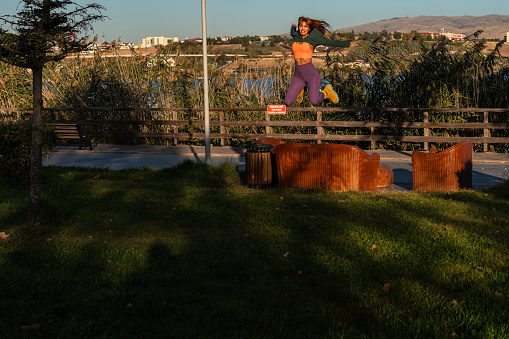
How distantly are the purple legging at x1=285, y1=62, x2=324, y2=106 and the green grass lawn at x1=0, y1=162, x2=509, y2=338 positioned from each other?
2117 millimetres

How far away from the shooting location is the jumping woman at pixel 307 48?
1042cm

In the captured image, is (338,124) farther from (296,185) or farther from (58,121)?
(58,121)

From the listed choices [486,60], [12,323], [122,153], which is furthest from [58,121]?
[12,323]

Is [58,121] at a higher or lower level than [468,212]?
higher

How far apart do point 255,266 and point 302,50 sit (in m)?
5.49

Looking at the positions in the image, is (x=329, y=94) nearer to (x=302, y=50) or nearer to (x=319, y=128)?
(x=302, y=50)

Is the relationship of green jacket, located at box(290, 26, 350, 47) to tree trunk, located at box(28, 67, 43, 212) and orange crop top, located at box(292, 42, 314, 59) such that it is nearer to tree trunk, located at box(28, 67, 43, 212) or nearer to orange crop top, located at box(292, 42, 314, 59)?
orange crop top, located at box(292, 42, 314, 59)

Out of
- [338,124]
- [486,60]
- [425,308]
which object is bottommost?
[425,308]

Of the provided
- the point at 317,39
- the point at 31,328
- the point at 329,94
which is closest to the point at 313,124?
the point at 329,94

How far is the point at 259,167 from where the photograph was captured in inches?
448

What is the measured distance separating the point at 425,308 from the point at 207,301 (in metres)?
2.00

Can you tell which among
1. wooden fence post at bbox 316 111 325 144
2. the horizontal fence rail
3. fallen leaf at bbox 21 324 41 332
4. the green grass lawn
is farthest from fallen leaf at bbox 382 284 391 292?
wooden fence post at bbox 316 111 325 144

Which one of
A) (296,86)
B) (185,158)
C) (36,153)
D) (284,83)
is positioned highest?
(284,83)

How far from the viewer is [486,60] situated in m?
18.7
